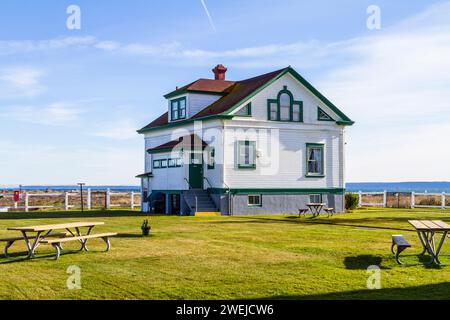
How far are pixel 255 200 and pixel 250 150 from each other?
2.61 meters

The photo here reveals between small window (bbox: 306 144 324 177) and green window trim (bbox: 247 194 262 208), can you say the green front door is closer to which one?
green window trim (bbox: 247 194 262 208)

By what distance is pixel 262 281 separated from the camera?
11328 mm

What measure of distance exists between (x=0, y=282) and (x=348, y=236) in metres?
11.2

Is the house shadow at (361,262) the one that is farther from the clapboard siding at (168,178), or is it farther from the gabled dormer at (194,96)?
the gabled dormer at (194,96)

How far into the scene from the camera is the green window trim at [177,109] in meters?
36.2

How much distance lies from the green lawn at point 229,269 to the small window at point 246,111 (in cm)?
1347

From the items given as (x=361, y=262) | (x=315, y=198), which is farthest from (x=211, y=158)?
(x=361, y=262)

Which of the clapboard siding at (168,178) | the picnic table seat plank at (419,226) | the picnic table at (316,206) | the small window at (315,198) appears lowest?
the picnic table at (316,206)

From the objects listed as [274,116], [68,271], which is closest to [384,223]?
[274,116]

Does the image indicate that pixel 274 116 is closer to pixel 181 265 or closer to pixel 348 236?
pixel 348 236

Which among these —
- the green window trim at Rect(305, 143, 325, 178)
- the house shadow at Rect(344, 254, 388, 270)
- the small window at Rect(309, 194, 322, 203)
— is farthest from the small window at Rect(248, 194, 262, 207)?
the house shadow at Rect(344, 254, 388, 270)

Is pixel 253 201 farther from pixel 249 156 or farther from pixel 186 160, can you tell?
pixel 186 160

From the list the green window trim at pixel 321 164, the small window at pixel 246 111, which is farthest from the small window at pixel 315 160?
the small window at pixel 246 111

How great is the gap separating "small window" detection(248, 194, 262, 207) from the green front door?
266cm
